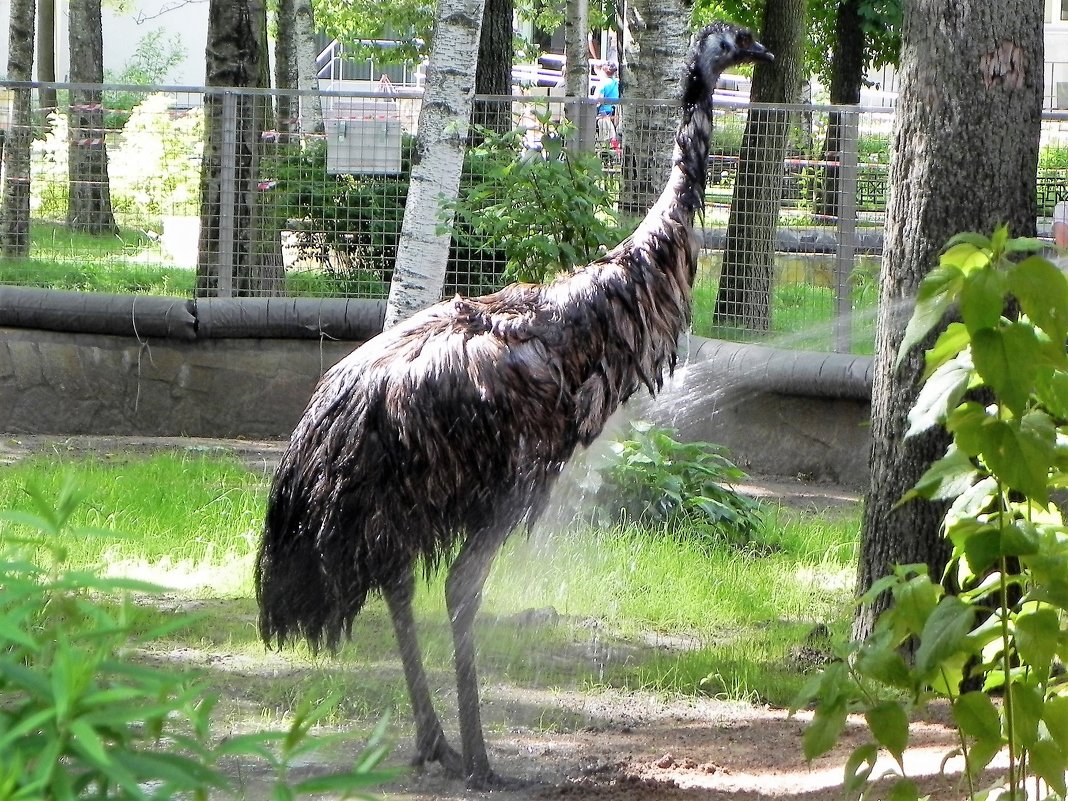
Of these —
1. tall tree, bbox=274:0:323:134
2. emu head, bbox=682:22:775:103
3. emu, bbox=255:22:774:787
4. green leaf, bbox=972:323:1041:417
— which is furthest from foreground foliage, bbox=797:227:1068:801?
tall tree, bbox=274:0:323:134

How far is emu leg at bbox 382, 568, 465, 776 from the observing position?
4230 mm

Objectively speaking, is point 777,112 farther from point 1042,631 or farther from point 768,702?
point 1042,631

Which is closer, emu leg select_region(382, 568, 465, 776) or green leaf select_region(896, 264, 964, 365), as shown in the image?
green leaf select_region(896, 264, 964, 365)

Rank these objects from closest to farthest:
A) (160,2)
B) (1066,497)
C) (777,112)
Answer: (1066,497), (777,112), (160,2)

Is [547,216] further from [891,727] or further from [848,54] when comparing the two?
[848,54]

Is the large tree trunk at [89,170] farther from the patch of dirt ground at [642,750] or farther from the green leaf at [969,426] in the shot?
the green leaf at [969,426]

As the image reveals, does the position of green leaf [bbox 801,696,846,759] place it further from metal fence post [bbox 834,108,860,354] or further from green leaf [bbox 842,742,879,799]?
metal fence post [bbox 834,108,860,354]

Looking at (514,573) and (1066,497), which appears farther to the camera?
(514,573)

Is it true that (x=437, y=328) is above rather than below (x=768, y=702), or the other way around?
above

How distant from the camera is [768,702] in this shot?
503cm

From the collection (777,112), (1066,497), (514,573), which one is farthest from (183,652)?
(777,112)

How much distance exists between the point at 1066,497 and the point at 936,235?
5.16 feet

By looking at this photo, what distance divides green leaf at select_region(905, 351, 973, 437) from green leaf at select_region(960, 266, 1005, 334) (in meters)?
0.15

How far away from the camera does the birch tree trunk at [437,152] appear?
6895 millimetres
